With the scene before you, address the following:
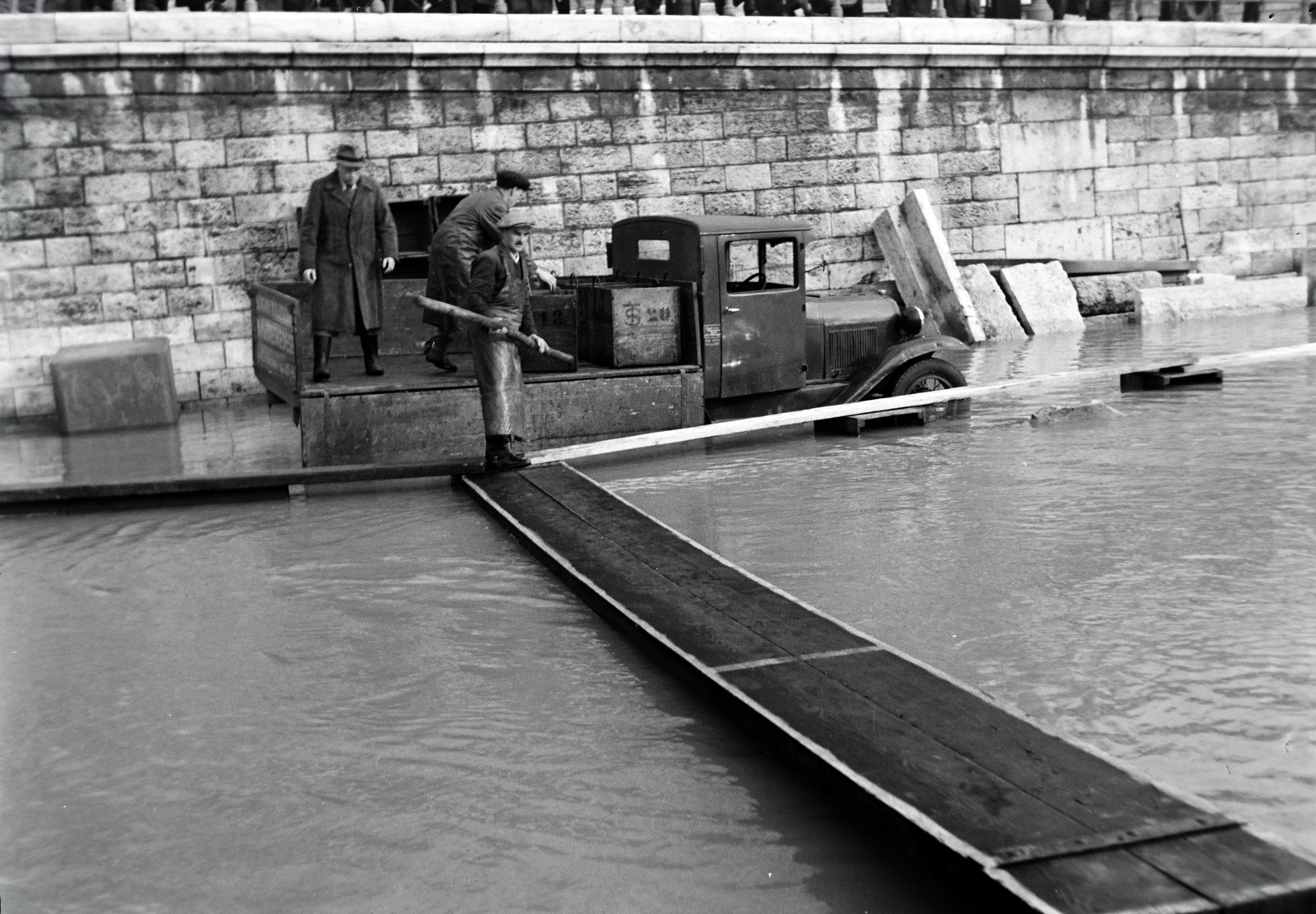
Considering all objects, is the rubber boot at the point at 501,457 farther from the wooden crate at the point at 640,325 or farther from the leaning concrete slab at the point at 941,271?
the leaning concrete slab at the point at 941,271

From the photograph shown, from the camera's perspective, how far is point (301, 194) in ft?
43.5

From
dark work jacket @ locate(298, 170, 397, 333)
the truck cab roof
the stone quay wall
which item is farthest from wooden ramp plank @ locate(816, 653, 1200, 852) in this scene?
the stone quay wall

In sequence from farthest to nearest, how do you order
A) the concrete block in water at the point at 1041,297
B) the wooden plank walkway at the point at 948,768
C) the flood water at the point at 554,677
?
1. the concrete block in water at the point at 1041,297
2. the flood water at the point at 554,677
3. the wooden plank walkway at the point at 948,768

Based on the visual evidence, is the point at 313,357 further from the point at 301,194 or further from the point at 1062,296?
the point at 1062,296

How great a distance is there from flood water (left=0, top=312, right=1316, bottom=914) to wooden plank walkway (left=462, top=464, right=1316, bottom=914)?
0.15m

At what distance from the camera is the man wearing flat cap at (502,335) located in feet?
27.2

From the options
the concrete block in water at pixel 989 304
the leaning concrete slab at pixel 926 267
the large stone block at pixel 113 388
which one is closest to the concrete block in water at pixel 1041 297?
the concrete block in water at pixel 989 304

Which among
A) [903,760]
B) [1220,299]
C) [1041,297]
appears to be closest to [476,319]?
[903,760]

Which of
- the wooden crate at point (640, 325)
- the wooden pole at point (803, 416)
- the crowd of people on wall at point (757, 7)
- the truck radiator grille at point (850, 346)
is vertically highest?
the crowd of people on wall at point (757, 7)

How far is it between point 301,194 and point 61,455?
3824mm

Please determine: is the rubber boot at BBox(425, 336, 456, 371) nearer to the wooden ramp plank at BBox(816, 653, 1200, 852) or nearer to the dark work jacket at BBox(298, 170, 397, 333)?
the dark work jacket at BBox(298, 170, 397, 333)

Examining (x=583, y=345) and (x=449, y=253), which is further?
(x=583, y=345)

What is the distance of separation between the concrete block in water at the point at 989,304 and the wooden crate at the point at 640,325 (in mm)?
7212

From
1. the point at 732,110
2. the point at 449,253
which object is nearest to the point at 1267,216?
the point at 732,110
